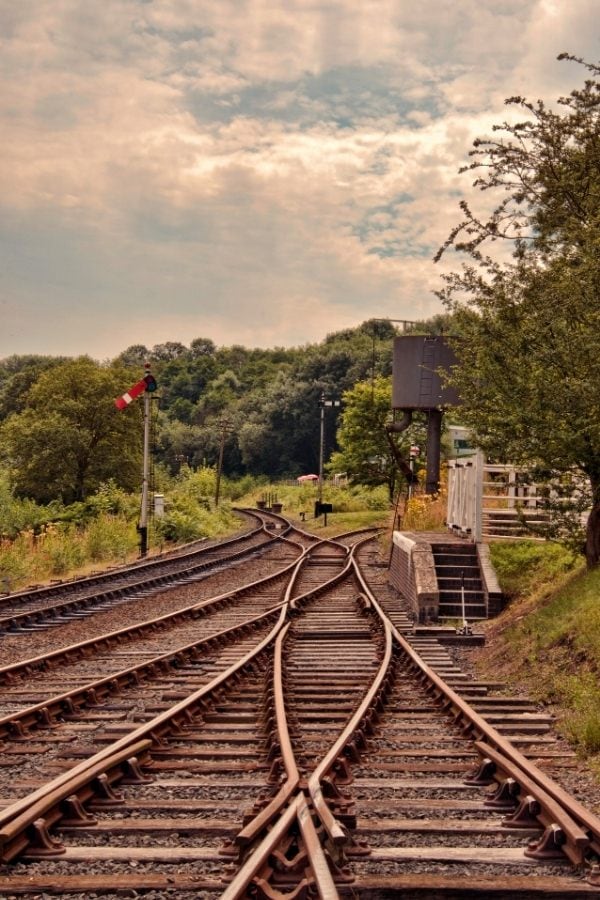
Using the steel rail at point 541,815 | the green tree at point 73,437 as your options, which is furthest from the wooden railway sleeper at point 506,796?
the green tree at point 73,437

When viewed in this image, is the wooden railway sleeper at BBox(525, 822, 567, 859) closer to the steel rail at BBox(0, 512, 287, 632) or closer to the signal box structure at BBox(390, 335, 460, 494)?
the steel rail at BBox(0, 512, 287, 632)

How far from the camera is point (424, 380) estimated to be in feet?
120

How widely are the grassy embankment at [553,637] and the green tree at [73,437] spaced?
122 ft

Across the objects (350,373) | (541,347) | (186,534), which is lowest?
(186,534)

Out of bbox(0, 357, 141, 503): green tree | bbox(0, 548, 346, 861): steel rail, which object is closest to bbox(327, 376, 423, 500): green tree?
bbox(0, 357, 141, 503): green tree

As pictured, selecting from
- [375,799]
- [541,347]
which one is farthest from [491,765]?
[541,347]

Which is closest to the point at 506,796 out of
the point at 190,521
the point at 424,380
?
the point at 424,380

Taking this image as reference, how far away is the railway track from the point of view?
440 centimetres

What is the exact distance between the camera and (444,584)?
1617 centimetres

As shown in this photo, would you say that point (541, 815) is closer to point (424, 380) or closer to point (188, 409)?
point (424, 380)

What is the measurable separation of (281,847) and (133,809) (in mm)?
1301

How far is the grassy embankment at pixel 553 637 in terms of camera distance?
8.43 metres

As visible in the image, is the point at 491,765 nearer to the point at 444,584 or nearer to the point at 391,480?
the point at 444,584

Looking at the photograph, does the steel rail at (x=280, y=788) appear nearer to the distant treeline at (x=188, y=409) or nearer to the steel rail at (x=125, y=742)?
the steel rail at (x=125, y=742)
